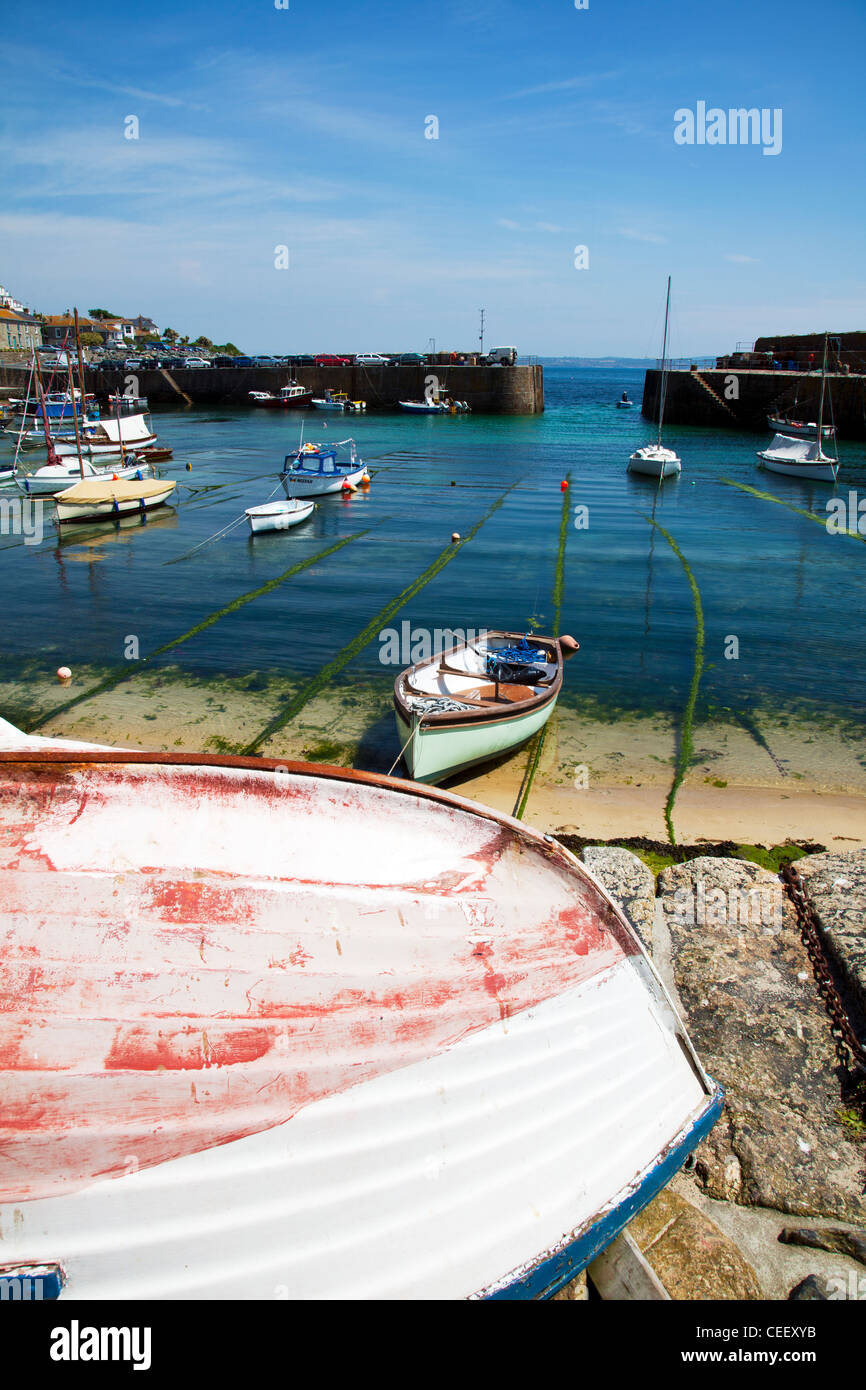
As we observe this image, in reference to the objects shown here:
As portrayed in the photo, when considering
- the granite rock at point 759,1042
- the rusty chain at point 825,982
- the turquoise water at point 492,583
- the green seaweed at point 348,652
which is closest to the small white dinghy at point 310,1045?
the granite rock at point 759,1042

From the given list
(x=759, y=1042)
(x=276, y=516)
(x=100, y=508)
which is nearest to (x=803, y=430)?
(x=276, y=516)

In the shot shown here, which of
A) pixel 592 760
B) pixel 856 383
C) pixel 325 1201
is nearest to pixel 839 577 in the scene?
pixel 592 760

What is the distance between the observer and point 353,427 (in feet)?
231

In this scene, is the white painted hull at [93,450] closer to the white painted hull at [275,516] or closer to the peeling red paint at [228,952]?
the white painted hull at [275,516]

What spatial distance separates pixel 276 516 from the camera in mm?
30078

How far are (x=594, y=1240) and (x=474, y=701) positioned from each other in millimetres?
8295

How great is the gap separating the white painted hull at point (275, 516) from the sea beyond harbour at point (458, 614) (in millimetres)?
422

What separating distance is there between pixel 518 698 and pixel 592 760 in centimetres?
171

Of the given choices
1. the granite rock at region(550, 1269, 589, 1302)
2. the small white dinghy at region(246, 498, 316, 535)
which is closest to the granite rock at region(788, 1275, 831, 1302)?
the granite rock at region(550, 1269, 589, 1302)

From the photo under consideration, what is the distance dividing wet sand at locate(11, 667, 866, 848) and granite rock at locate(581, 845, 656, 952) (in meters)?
1.73

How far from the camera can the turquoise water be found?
56.7ft

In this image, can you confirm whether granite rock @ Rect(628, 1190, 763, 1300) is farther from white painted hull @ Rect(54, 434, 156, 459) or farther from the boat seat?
white painted hull @ Rect(54, 434, 156, 459)

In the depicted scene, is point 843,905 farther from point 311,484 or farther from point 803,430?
point 803,430

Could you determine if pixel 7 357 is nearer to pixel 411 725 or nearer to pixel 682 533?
pixel 682 533
